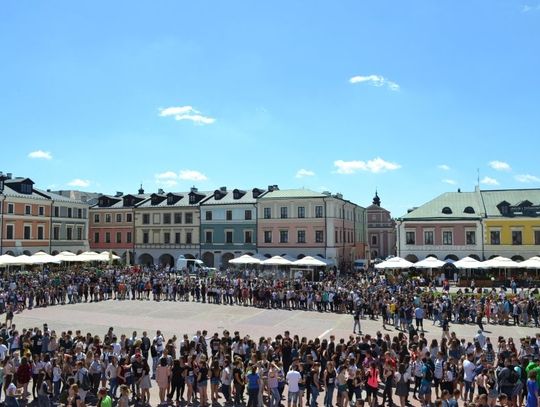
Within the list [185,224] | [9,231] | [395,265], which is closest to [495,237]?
[395,265]

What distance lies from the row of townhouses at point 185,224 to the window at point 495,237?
49.7 ft

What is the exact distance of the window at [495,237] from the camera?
153 feet

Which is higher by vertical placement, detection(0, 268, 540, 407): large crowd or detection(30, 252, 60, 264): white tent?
detection(30, 252, 60, 264): white tent

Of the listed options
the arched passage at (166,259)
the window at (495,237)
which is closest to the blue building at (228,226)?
the arched passage at (166,259)

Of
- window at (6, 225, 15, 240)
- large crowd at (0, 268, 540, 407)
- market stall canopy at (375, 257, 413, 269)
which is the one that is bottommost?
large crowd at (0, 268, 540, 407)

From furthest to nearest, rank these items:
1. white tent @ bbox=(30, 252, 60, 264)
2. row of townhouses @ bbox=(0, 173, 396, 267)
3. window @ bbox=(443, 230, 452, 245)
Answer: row of townhouses @ bbox=(0, 173, 396, 267)
window @ bbox=(443, 230, 452, 245)
white tent @ bbox=(30, 252, 60, 264)

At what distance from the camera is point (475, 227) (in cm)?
4734

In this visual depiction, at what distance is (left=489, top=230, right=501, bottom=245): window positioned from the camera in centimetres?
4672

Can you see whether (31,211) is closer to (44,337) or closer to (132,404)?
(44,337)

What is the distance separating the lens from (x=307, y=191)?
54.0m

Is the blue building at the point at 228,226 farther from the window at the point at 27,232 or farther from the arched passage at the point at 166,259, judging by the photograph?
the window at the point at 27,232

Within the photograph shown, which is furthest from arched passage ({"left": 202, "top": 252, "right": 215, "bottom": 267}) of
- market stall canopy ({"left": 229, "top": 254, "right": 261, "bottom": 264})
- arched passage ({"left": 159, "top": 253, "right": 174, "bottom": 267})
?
market stall canopy ({"left": 229, "top": 254, "right": 261, "bottom": 264})

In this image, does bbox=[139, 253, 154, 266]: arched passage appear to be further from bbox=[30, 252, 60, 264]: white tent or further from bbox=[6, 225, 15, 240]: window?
bbox=[30, 252, 60, 264]: white tent

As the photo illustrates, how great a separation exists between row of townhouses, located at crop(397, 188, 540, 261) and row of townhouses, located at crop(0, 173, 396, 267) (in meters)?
8.35
